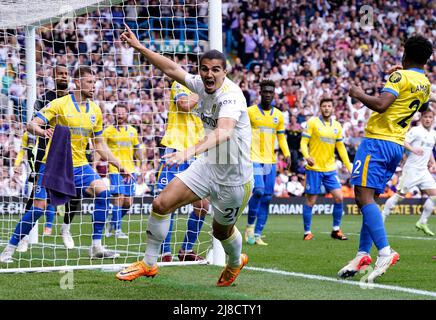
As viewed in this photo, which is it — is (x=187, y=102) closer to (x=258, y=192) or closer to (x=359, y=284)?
(x=359, y=284)

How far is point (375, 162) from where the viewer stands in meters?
7.62

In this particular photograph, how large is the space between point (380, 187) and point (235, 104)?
1.92 meters

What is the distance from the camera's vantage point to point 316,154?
14852 mm

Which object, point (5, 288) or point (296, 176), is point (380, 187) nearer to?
point (5, 288)

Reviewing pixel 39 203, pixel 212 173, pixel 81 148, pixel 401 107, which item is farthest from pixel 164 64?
pixel 39 203

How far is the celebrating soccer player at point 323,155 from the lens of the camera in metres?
14.5

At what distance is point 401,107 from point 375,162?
0.62 meters

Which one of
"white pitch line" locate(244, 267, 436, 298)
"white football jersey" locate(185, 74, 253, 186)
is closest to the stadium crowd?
"white pitch line" locate(244, 267, 436, 298)

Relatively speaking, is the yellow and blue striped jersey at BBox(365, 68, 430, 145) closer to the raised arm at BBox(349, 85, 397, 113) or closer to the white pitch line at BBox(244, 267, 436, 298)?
the raised arm at BBox(349, 85, 397, 113)

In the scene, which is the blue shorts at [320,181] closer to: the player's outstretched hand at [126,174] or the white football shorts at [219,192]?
the player's outstretched hand at [126,174]

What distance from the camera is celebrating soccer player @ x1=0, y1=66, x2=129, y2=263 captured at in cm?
976

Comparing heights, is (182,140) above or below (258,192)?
above

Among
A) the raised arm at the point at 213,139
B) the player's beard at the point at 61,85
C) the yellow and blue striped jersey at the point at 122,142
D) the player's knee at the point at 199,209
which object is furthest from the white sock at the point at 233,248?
the yellow and blue striped jersey at the point at 122,142
